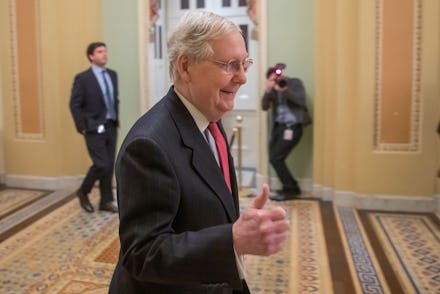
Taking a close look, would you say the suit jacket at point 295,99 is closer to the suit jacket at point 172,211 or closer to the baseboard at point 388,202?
the baseboard at point 388,202

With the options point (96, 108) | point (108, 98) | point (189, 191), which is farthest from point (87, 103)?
point (189, 191)

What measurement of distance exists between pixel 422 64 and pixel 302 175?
76.7 inches

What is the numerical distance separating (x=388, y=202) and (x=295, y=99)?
154 cm

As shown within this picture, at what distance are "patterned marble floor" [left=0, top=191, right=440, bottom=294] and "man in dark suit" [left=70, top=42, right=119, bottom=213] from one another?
59 cm

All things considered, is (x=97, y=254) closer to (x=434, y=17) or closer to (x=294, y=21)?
(x=294, y=21)

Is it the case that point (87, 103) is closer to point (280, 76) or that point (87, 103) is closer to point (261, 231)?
point (280, 76)

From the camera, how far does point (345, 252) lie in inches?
160

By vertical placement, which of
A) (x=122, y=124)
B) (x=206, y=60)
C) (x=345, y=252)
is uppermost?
(x=206, y=60)

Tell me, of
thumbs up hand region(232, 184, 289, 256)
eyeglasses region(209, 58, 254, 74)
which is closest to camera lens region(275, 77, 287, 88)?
eyeglasses region(209, 58, 254, 74)

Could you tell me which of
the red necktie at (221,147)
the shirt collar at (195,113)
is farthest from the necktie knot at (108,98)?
the shirt collar at (195,113)

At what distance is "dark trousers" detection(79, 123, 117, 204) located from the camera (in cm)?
505

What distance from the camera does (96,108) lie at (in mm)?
5027

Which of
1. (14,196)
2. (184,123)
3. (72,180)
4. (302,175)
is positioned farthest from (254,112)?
(184,123)

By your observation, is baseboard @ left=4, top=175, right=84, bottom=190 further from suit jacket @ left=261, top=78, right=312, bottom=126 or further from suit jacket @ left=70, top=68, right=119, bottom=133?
suit jacket @ left=261, top=78, right=312, bottom=126
